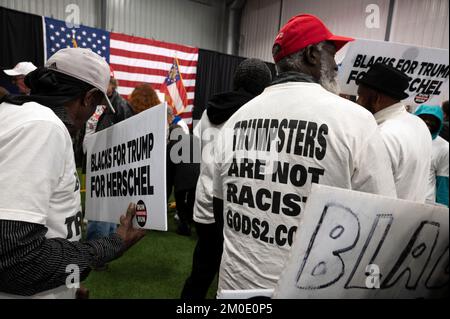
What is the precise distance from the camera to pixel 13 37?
5.21 m

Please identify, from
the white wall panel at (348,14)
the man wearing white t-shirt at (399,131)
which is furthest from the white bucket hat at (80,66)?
the white wall panel at (348,14)

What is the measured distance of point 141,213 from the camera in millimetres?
926

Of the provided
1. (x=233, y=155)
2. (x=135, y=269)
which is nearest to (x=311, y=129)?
(x=233, y=155)

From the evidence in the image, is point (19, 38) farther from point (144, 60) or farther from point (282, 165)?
point (282, 165)

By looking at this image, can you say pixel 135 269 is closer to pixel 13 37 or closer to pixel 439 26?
pixel 13 37

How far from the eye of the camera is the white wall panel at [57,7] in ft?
20.7

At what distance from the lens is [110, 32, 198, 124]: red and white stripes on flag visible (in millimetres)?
6270

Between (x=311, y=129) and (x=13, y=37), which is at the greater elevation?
(x=13, y=37)

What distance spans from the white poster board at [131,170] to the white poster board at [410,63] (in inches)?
48.7

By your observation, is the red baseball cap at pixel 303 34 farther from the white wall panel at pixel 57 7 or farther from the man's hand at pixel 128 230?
the white wall panel at pixel 57 7

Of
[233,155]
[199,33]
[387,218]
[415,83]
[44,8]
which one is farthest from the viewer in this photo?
[199,33]

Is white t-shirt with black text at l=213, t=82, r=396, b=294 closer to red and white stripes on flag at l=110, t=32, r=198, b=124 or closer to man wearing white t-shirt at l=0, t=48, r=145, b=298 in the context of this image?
man wearing white t-shirt at l=0, t=48, r=145, b=298

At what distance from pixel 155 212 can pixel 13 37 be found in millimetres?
5858

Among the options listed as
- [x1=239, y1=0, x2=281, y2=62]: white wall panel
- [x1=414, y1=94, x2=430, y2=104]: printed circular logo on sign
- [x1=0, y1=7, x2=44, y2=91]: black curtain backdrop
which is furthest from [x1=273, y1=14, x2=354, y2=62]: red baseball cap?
[x1=239, y1=0, x2=281, y2=62]: white wall panel
